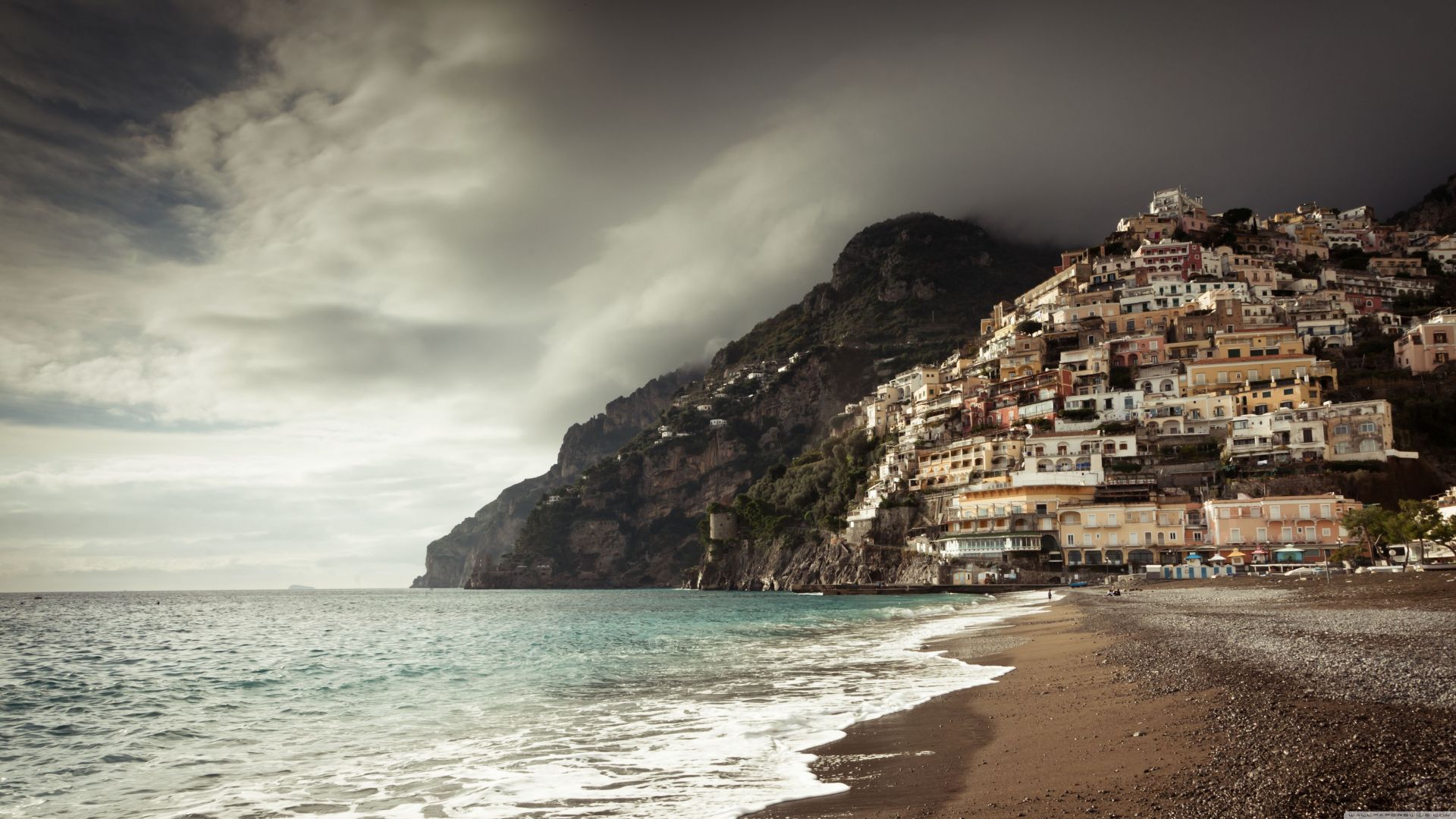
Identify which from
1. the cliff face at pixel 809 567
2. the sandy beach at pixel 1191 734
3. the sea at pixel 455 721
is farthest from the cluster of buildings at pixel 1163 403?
the sandy beach at pixel 1191 734

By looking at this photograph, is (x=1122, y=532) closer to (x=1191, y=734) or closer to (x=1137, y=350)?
(x=1137, y=350)

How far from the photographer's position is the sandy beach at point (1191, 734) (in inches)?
308

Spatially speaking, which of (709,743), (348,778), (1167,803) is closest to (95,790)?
(348,778)

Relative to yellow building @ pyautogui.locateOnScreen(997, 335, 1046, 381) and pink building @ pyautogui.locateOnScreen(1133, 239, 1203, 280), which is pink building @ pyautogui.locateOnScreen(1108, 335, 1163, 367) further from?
pink building @ pyautogui.locateOnScreen(1133, 239, 1203, 280)

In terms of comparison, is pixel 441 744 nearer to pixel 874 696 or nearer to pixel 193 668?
pixel 874 696

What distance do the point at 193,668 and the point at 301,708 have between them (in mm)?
14536

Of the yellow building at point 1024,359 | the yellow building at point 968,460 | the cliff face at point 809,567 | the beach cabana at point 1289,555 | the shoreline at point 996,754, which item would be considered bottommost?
the cliff face at point 809,567

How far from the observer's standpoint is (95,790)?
13.9 meters

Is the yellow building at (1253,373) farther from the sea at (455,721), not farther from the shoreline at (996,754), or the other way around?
the shoreline at (996,754)

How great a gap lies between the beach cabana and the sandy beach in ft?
163

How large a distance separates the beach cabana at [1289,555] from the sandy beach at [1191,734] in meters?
49.6

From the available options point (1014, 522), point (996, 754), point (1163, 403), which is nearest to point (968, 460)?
point (1014, 522)

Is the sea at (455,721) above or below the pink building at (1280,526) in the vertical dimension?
below

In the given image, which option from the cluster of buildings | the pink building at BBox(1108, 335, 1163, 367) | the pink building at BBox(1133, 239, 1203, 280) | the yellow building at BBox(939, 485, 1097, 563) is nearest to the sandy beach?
the cluster of buildings
